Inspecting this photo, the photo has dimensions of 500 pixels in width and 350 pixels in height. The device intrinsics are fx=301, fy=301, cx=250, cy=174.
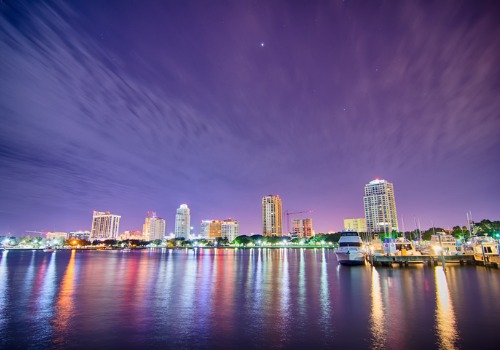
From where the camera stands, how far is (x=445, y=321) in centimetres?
2380

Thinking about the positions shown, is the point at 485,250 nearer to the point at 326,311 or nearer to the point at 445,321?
the point at 445,321

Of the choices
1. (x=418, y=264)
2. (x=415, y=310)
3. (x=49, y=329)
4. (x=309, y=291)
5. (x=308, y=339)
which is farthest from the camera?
(x=418, y=264)

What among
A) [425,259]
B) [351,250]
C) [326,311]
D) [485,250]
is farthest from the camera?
[351,250]

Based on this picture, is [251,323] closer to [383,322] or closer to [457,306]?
[383,322]

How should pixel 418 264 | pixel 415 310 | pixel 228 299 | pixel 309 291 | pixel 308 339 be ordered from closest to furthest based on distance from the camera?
pixel 308 339
pixel 415 310
pixel 228 299
pixel 309 291
pixel 418 264

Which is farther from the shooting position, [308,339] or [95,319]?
[95,319]

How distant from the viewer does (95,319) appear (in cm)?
2491

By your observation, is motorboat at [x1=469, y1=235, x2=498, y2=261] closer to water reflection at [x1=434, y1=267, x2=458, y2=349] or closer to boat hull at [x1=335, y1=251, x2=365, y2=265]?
boat hull at [x1=335, y1=251, x2=365, y2=265]

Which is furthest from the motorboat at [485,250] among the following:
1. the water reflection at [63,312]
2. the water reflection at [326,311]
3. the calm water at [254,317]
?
the water reflection at [63,312]

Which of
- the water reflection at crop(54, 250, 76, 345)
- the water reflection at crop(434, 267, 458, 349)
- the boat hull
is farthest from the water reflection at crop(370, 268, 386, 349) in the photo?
the boat hull

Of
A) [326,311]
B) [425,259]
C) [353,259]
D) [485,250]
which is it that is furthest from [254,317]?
[485,250]

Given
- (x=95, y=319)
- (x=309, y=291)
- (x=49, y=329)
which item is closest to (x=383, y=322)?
(x=309, y=291)

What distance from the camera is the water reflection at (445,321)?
19078mm

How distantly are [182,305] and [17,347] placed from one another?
14072mm
